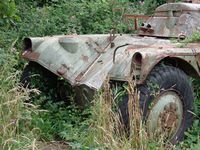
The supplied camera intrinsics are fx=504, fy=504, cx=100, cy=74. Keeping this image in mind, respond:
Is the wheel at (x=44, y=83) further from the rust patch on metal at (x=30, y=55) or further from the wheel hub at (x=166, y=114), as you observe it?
the wheel hub at (x=166, y=114)

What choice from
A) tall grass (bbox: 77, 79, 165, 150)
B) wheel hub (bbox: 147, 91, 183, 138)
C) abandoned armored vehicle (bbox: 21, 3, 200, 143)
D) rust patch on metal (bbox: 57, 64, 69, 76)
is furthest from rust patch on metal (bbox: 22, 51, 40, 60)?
wheel hub (bbox: 147, 91, 183, 138)

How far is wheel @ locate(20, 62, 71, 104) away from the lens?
6.98 m

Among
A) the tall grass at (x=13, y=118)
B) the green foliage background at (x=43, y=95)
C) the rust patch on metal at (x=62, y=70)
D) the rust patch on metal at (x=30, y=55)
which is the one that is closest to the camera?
the tall grass at (x=13, y=118)

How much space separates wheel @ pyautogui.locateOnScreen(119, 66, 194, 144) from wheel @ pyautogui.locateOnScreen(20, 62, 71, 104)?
64.2 inches

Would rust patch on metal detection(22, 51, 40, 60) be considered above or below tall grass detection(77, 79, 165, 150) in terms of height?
above

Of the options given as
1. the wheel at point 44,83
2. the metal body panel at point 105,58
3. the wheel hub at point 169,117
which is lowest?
the wheel hub at point 169,117

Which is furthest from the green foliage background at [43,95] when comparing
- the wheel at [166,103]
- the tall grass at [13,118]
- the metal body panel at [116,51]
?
the metal body panel at [116,51]

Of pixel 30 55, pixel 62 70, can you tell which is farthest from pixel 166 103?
pixel 30 55

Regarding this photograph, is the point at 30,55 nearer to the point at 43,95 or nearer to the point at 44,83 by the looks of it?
the point at 44,83

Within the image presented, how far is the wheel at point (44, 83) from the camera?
22.9 ft

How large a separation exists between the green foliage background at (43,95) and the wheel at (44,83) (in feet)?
0.37

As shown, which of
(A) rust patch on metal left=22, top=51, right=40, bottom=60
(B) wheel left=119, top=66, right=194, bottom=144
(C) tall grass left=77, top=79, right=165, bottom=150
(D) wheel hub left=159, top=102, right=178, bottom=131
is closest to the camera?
(C) tall grass left=77, top=79, right=165, bottom=150

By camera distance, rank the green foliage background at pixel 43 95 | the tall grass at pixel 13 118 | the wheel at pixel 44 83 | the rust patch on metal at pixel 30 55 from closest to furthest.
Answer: the tall grass at pixel 13 118 < the green foliage background at pixel 43 95 < the rust patch on metal at pixel 30 55 < the wheel at pixel 44 83

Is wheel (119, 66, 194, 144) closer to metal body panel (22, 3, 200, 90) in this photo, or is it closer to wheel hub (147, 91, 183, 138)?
wheel hub (147, 91, 183, 138)
